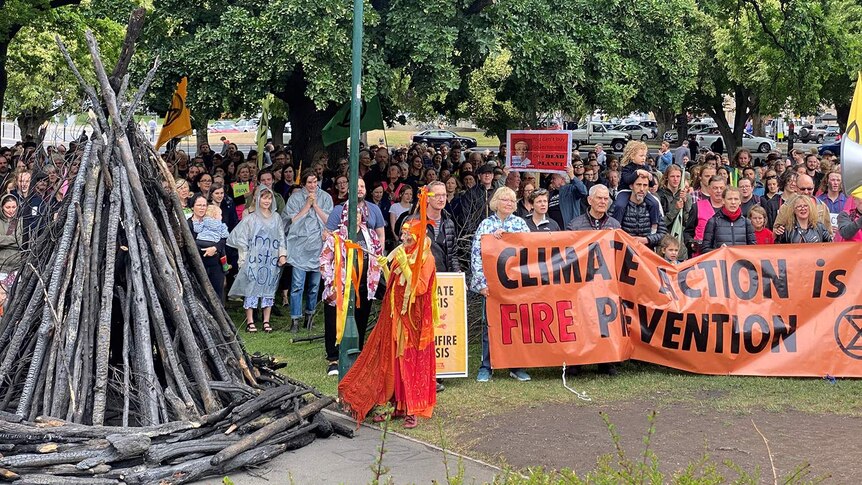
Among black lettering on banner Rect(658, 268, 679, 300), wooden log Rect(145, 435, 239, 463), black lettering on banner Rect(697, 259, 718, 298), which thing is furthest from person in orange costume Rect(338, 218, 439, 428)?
black lettering on banner Rect(697, 259, 718, 298)

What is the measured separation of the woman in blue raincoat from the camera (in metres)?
11.8

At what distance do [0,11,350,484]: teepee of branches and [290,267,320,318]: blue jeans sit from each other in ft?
11.9

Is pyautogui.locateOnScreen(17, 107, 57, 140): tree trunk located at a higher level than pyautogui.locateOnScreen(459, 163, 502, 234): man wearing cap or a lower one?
higher

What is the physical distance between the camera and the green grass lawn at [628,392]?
8.46 meters

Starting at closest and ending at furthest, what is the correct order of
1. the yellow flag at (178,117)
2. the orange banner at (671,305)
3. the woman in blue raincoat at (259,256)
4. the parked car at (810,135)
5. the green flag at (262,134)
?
the orange banner at (671,305), the woman in blue raincoat at (259,256), the yellow flag at (178,117), the green flag at (262,134), the parked car at (810,135)

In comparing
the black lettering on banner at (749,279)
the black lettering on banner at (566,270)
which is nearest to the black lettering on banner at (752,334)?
the black lettering on banner at (749,279)

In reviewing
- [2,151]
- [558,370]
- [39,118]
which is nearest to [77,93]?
[39,118]

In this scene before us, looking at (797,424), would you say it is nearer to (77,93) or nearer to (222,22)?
(222,22)

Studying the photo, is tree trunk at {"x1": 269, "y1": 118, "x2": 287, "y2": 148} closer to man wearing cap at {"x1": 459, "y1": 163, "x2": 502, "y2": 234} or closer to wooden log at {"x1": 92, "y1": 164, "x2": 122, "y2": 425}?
man wearing cap at {"x1": 459, "y1": 163, "x2": 502, "y2": 234}

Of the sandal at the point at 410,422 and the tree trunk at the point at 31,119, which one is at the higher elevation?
the tree trunk at the point at 31,119

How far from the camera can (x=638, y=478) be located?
4543 mm

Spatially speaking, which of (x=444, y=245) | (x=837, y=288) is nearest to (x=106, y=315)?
(x=444, y=245)

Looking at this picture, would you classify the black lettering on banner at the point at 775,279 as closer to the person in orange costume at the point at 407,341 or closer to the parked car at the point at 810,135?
the person in orange costume at the point at 407,341

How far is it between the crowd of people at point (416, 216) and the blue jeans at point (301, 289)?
14mm
